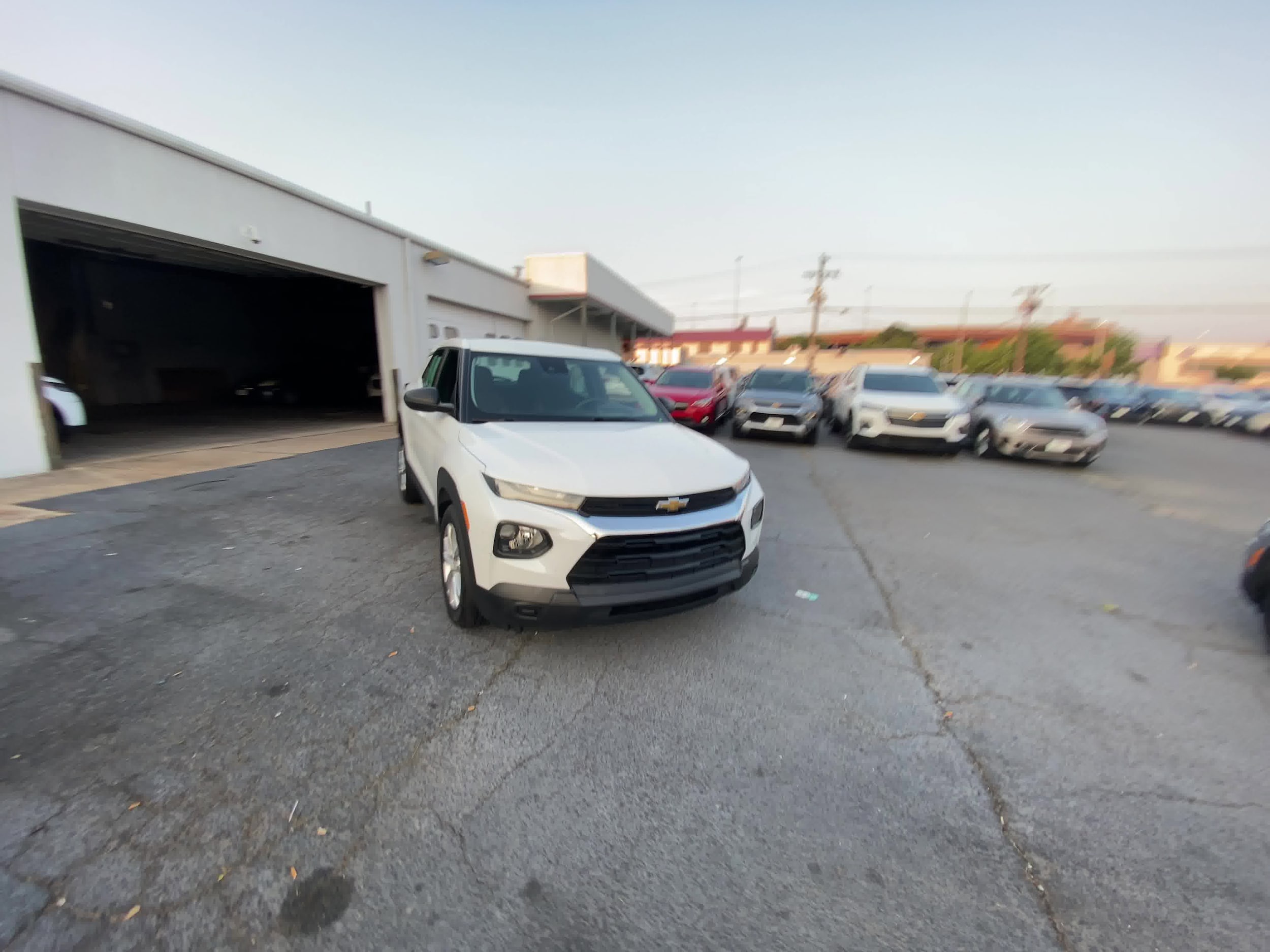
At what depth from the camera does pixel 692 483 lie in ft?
10.1

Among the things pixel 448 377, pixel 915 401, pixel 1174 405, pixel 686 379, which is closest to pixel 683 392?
pixel 686 379

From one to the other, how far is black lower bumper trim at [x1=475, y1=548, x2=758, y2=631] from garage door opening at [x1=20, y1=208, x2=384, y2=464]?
946 centimetres

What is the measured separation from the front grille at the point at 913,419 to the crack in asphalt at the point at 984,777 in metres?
6.28

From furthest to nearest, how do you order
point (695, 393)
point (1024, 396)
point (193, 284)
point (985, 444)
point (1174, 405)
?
1. point (1174, 405)
2. point (193, 284)
3. point (695, 393)
4. point (1024, 396)
5. point (985, 444)

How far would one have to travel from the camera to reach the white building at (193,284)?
275 inches

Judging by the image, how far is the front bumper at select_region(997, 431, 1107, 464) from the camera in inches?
384

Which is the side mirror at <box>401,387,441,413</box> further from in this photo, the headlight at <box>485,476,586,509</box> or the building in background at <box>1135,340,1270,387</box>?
the building in background at <box>1135,340,1270,387</box>

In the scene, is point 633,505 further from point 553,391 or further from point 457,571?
point 553,391

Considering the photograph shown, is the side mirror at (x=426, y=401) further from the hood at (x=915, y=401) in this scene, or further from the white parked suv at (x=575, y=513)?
the hood at (x=915, y=401)

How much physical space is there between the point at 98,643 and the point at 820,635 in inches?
169

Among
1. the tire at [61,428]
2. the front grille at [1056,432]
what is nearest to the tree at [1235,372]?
the front grille at [1056,432]

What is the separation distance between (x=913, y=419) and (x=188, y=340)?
21.4 m

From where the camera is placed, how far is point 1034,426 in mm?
9961

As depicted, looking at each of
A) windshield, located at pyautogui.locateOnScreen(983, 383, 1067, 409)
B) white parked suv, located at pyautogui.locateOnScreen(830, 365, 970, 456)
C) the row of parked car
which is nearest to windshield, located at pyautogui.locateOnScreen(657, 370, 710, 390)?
white parked suv, located at pyautogui.locateOnScreen(830, 365, 970, 456)
